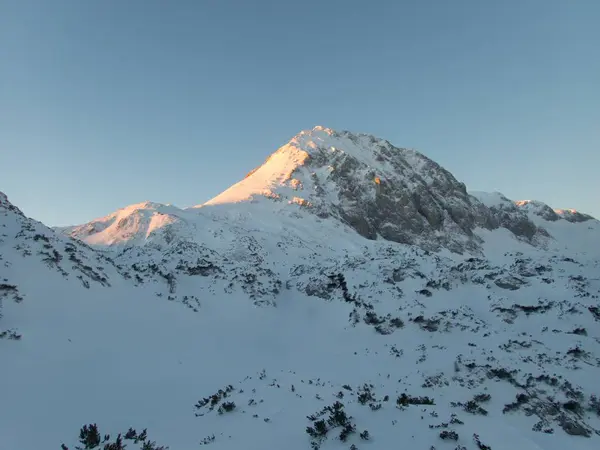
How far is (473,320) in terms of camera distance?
26797mm

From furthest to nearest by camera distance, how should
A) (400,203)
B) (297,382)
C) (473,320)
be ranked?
(400,203) < (473,320) < (297,382)

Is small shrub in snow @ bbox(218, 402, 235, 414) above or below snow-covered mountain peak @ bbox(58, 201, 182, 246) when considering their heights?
→ below

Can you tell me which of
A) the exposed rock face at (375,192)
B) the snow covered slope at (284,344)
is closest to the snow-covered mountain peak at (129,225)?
the snow covered slope at (284,344)

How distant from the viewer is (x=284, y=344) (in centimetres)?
2838

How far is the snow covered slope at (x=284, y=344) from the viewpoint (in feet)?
40.4

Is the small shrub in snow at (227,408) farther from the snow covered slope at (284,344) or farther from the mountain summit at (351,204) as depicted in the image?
the mountain summit at (351,204)

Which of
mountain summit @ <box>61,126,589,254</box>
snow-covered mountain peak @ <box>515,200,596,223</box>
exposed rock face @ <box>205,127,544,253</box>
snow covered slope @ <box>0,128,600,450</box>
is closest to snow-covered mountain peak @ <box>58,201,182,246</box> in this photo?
mountain summit @ <box>61,126,589,254</box>

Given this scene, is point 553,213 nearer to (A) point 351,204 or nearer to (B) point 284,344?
(A) point 351,204

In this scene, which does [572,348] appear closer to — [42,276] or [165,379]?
[165,379]

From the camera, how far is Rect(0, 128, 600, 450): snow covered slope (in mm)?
12305

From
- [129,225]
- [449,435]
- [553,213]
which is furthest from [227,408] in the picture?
[553,213]

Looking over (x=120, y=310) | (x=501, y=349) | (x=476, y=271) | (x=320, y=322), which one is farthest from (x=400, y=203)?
(x=120, y=310)

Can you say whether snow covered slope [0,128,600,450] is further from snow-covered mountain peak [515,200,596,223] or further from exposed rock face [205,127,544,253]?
snow-covered mountain peak [515,200,596,223]

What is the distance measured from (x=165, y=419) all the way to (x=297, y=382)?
5314 mm
